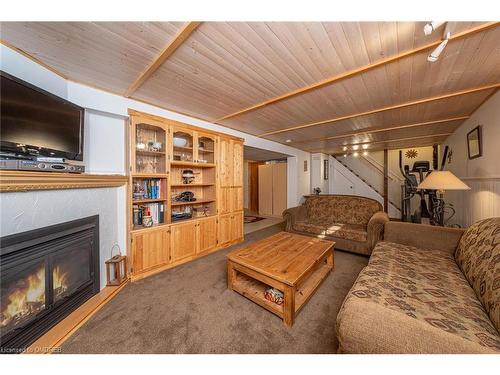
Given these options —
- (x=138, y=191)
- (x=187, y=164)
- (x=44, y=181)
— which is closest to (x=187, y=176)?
(x=187, y=164)

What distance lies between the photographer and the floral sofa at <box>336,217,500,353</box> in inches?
31.1

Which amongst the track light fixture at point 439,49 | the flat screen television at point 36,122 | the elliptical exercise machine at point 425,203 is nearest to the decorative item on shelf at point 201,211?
the flat screen television at point 36,122

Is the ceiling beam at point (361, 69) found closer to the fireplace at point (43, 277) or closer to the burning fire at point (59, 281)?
the fireplace at point (43, 277)

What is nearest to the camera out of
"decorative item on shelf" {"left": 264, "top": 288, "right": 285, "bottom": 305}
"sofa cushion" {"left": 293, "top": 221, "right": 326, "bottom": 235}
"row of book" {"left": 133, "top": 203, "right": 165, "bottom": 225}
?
"decorative item on shelf" {"left": 264, "top": 288, "right": 285, "bottom": 305}

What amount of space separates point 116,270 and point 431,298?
9.31 ft

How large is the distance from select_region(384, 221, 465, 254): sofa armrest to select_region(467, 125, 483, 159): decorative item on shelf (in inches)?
53.0

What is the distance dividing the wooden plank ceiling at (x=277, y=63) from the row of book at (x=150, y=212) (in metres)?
1.40

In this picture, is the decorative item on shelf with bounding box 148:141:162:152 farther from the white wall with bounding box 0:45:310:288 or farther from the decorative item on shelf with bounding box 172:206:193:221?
the decorative item on shelf with bounding box 172:206:193:221

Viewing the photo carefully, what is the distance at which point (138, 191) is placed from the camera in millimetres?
2402

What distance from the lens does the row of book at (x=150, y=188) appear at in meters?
2.44

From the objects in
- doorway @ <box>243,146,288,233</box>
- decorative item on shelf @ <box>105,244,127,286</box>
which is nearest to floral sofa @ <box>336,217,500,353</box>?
decorative item on shelf @ <box>105,244,127,286</box>
